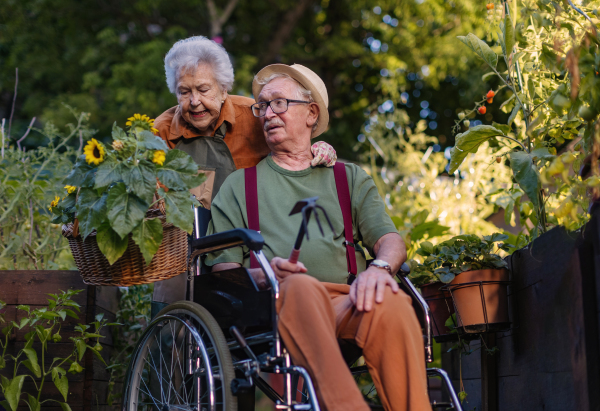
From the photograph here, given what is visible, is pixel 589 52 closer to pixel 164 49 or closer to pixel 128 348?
pixel 128 348

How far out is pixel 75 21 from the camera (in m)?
10.1

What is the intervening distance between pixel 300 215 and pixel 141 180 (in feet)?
2.01

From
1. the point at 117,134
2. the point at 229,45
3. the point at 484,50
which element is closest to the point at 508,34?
the point at 484,50

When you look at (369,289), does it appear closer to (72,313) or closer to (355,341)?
(355,341)

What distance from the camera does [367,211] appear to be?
2.15 metres

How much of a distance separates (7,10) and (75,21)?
1.05 meters

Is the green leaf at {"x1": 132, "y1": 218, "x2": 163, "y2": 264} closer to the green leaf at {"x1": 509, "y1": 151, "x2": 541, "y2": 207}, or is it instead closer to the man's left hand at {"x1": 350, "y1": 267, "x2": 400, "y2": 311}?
the man's left hand at {"x1": 350, "y1": 267, "x2": 400, "y2": 311}

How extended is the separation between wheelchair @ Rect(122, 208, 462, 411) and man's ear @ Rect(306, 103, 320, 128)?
57 cm

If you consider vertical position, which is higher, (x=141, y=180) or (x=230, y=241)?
(x=141, y=180)

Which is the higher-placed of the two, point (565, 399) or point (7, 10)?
point (7, 10)

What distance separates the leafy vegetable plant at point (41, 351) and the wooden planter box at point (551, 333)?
1536 millimetres

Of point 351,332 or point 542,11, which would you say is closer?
point 351,332

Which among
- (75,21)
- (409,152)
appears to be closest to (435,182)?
(409,152)

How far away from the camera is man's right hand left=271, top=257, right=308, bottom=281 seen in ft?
5.67
